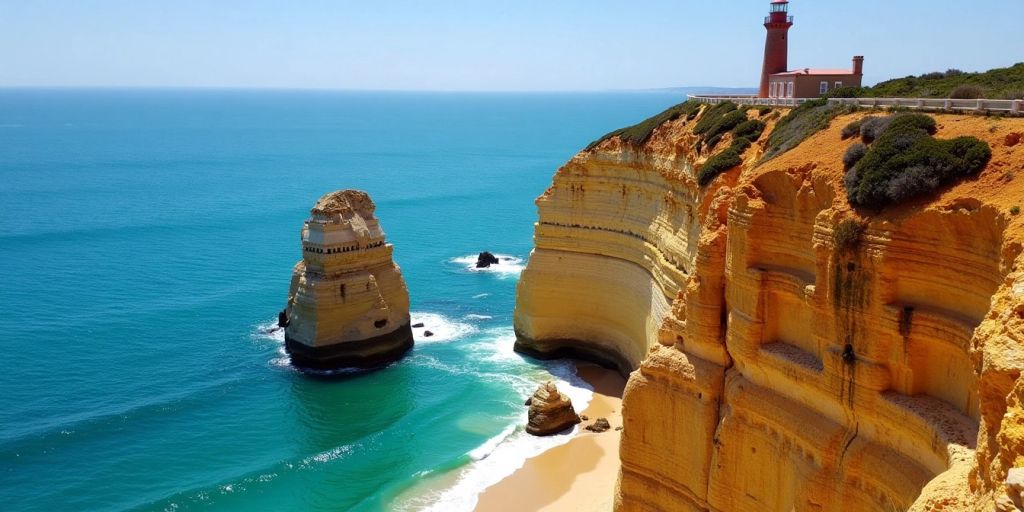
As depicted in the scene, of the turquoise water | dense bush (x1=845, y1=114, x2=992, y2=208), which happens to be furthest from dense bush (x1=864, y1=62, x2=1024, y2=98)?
the turquoise water

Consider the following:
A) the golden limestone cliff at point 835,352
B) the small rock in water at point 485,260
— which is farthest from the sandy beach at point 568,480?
the small rock in water at point 485,260

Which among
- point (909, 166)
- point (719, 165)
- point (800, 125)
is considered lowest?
point (719, 165)

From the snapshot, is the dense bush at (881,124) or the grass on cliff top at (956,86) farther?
the grass on cliff top at (956,86)

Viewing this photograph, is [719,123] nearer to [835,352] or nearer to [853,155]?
[853,155]

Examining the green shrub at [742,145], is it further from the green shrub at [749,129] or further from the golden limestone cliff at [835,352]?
the green shrub at [749,129]

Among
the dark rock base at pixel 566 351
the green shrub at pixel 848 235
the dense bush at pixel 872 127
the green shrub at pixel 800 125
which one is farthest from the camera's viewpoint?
the dark rock base at pixel 566 351

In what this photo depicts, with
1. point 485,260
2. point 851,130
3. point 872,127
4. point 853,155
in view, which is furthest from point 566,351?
point 853,155
